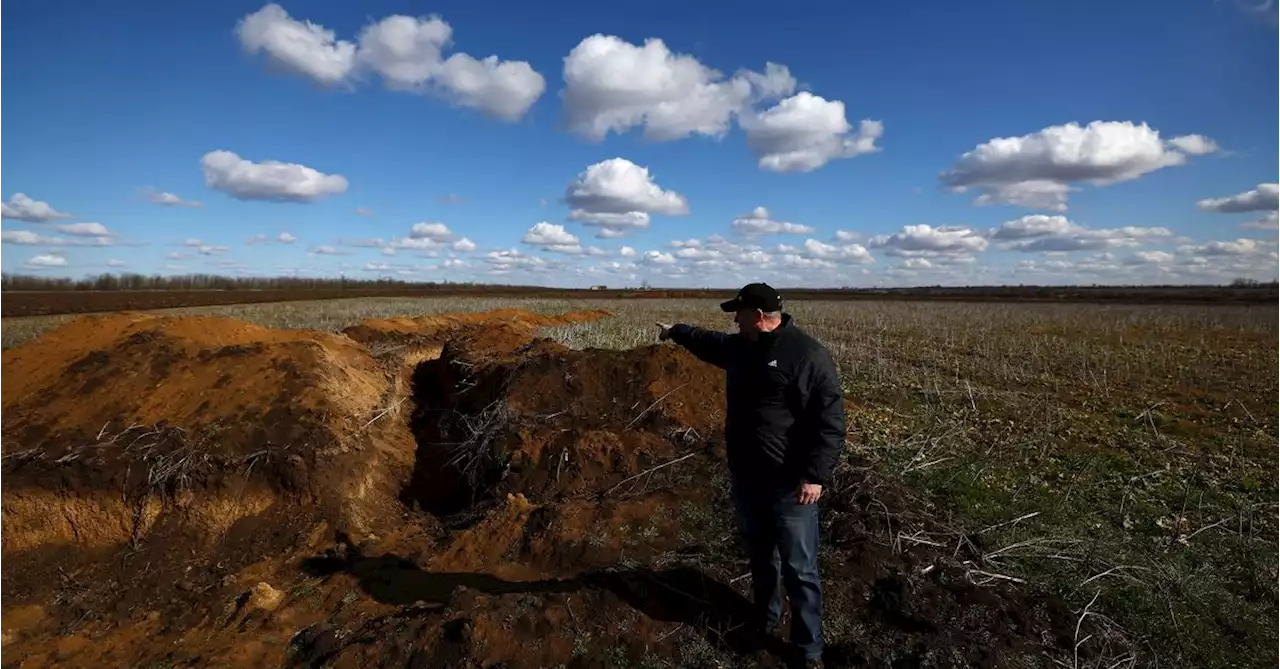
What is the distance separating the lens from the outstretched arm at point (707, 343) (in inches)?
166

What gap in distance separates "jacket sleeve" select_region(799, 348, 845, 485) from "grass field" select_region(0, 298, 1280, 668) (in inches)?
77.2

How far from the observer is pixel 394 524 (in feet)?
22.0

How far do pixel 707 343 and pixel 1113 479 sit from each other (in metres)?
5.24

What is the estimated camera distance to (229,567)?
19.6 ft

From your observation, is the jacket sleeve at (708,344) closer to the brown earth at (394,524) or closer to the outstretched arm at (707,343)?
the outstretched arm at (707,343)

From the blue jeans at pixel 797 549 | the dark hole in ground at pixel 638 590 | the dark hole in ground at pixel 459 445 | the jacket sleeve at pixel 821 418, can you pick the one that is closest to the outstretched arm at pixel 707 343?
the jacket sleeve at pixel 821 418

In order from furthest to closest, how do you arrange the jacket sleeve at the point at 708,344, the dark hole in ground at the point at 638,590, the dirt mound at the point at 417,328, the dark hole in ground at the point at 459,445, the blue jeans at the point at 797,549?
the dirt mound at the point at 417,328
the dark hole in ground at the point at 459,445
the jacket sleeve at the point at 708,344
the dark hole in ground at the point at 638,590
the blue jeans at the point at 797,549

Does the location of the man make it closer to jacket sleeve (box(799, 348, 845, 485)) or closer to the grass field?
jacket sleeve (box(799, 348, 845, 485))

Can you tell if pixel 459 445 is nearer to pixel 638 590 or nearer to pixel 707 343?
pixel 638 590

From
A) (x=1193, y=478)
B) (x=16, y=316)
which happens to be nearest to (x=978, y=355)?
(x=1193, y=478)

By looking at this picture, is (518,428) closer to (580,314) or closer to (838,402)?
(838,402)

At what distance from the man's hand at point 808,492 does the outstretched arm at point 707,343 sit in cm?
96

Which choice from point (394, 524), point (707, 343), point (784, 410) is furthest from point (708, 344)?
point (394, 524)

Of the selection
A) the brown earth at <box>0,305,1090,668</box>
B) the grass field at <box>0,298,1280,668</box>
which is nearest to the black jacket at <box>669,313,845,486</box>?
the brown earth at <box>0,305,1090,668</box>
